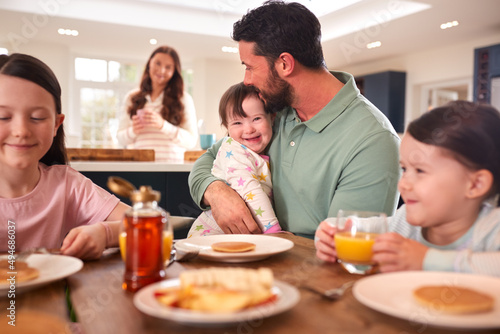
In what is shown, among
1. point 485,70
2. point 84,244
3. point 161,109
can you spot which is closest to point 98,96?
point 161,109

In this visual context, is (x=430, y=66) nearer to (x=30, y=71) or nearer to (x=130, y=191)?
(x=30, y=71)

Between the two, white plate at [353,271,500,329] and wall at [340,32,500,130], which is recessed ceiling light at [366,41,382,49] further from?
white plate at [353,271,500,329]

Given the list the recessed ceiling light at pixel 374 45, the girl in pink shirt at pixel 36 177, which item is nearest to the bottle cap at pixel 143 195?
the girl in pink shirt at pixel 36 177

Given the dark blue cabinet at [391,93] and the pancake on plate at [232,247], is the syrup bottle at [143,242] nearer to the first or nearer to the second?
the pancake on plate at [232,247]

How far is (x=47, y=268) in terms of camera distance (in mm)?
869

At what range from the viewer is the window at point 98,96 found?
9.12m

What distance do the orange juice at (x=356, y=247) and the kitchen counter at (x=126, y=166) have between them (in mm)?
1924

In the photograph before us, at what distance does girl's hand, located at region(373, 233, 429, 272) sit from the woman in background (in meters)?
2.82

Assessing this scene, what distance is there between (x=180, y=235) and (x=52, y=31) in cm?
632

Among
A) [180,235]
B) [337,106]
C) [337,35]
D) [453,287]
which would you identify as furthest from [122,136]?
[337,35]

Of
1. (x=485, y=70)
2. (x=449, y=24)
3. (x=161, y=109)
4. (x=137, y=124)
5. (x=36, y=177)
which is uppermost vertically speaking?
(x=449, y=24)

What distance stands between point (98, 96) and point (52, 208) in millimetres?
8467

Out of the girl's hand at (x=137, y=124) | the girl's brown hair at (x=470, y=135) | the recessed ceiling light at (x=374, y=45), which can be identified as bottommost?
the girl's brown hair at (x=470, y=135)

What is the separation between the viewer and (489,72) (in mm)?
6520
